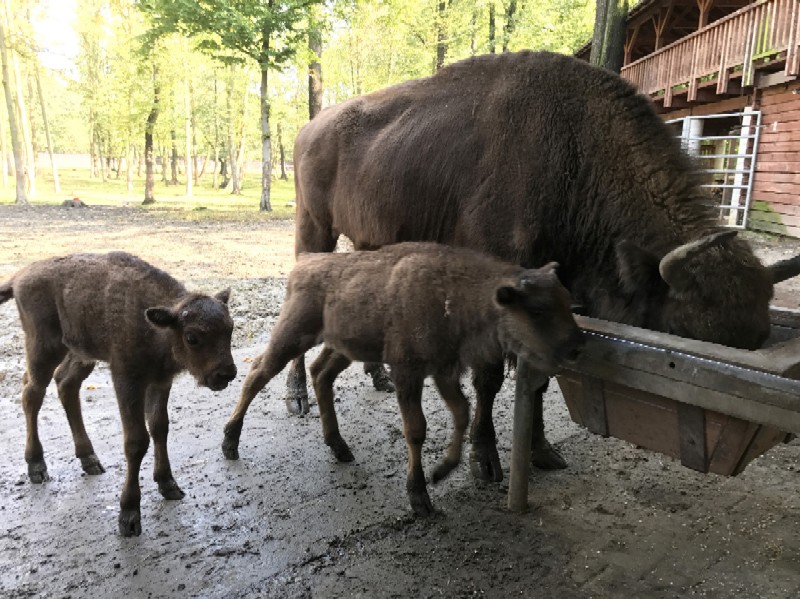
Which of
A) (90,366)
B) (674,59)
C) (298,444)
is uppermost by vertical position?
(674,59)

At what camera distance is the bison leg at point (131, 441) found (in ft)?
12.2

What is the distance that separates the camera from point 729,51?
1892 cm

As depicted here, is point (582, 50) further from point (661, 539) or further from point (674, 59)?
point (661, 539)

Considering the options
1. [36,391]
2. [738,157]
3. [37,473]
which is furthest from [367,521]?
[738,157]

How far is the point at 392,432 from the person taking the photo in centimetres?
538

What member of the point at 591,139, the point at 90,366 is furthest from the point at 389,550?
the point at 591,139

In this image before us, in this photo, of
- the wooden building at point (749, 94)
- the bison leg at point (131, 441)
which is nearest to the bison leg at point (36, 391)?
the bison leg at point (131, 441)

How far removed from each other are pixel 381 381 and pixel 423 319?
9.27 feet

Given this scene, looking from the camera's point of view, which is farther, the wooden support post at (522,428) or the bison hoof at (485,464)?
the bison hoof at (485,464)

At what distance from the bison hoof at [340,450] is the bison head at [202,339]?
1402 mm

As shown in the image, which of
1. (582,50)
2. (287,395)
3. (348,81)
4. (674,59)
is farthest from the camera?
(348,81)

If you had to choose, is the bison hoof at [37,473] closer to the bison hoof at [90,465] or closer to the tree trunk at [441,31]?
the bison hoof at [90,465]

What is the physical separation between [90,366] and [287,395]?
6.53 ft

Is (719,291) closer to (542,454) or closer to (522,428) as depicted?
(522,428)
